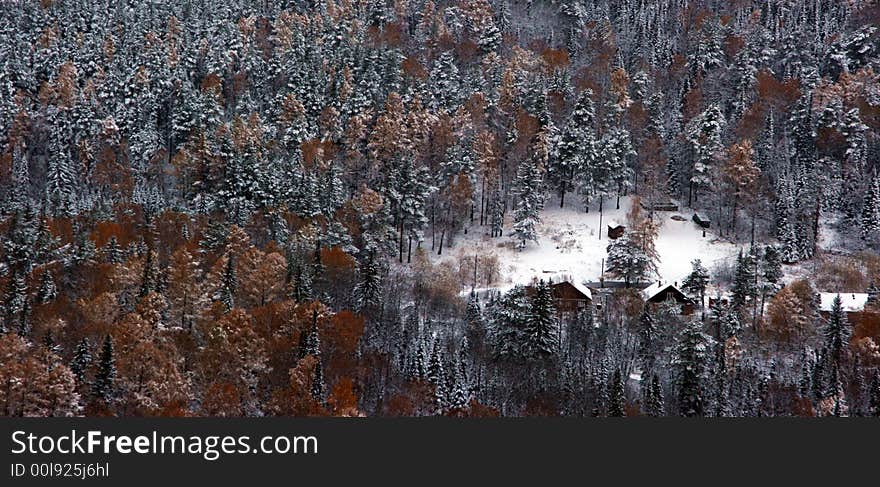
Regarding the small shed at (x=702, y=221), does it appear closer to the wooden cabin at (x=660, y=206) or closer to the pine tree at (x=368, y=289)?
the wooden cabin at (x=660, y=206)

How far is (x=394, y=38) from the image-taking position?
13825cm

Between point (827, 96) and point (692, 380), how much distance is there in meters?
59.9

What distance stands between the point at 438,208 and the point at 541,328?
28848 mm

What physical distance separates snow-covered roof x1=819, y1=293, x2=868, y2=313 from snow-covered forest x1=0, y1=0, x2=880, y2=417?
1.06ft

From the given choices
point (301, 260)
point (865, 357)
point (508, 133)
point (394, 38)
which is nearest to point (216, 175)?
point (301, 260)

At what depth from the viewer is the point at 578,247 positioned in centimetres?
9731

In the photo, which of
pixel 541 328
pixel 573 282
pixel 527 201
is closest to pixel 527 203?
pixel 527 201

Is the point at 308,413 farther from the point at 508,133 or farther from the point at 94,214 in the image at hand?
the point at 508,133

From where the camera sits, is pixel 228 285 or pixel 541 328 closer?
pixel 541 328

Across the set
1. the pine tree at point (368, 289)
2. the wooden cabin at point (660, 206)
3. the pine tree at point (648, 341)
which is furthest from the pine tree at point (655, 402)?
the wooden cabin at point (660, 206)

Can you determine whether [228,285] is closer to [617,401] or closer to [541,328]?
[541,328]

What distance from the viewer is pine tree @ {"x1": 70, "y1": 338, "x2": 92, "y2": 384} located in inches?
2522

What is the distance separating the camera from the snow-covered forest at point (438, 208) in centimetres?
7006

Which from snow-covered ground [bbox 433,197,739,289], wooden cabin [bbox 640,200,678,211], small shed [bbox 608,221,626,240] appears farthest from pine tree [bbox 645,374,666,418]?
wooden cabin [bbox 640,200,678,211]
